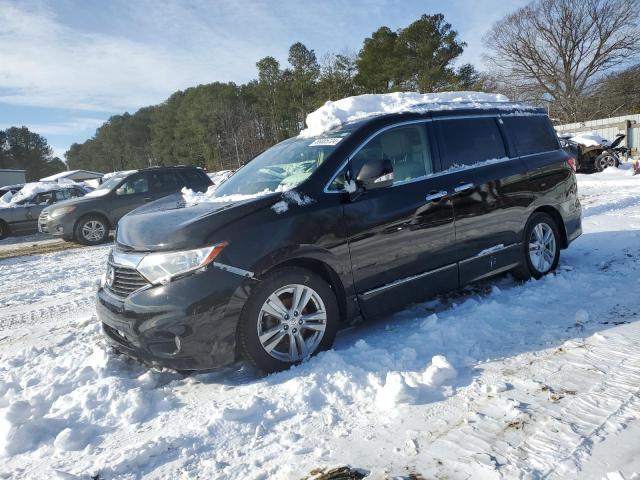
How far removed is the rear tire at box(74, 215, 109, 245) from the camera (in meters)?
11.3

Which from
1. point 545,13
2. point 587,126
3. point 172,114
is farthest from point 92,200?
point 172,114

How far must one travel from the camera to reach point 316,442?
256cm

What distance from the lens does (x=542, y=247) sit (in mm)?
5188

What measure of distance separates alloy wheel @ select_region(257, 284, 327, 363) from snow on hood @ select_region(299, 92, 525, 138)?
5.49 ft

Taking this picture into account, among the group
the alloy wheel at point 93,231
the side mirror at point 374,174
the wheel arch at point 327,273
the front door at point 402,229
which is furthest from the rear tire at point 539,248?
the alloy wheel at point 93,231

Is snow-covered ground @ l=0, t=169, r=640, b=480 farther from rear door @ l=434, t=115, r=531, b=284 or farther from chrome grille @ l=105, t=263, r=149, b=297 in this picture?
chrome grille @ l=105, t=263, r=149, b=297

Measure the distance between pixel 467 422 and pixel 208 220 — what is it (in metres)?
2.05

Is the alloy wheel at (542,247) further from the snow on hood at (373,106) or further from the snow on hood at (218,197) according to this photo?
the snow on hood at (218,197)

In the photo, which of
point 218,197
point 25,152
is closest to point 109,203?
point 218,197

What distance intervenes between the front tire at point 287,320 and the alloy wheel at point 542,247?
2.68 m

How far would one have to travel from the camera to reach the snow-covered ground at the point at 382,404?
238 cm

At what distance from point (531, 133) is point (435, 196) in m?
1.95

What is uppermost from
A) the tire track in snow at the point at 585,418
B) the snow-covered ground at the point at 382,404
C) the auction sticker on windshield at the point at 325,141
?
the auction sticker on windshield at the point at 325,141

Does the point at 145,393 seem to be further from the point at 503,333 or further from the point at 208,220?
the point at 503,333
